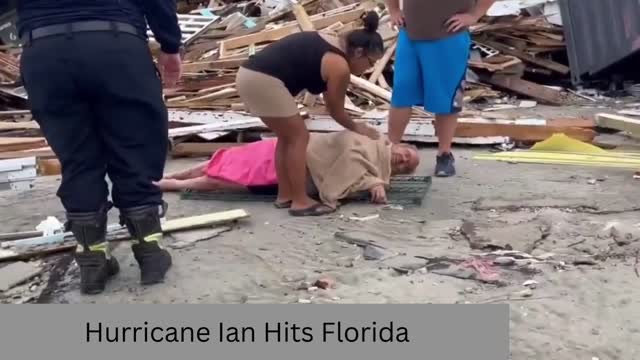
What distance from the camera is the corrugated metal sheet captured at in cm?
988

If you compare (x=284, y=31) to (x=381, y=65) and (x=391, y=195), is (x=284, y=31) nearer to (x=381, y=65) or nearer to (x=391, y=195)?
(x=381, y=65)

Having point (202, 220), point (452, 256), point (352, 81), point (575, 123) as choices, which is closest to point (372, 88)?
point (352, 81)

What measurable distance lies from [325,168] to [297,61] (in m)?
0.70

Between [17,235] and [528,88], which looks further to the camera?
[528,88]

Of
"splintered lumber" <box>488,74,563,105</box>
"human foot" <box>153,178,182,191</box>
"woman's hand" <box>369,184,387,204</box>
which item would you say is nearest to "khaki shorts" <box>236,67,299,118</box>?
"woman's hand" <box>369,184,387,204</box>

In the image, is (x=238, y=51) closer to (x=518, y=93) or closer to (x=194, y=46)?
(x=194, y=46)

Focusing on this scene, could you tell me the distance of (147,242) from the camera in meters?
4.24

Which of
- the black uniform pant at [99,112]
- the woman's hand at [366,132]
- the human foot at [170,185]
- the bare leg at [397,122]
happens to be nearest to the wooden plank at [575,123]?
the bare leg at [397,122]

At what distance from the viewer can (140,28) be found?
403 centimetres

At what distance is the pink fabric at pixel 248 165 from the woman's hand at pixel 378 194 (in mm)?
637

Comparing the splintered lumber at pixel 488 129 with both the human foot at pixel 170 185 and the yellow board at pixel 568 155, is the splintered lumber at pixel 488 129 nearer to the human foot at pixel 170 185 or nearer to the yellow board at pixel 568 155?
the yellow board at pixel 568 155

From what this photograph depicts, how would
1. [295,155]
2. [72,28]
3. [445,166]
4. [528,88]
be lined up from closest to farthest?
[72,28] < [295,155] < [445,166] < [528,88]

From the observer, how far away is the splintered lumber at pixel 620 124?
7363mm

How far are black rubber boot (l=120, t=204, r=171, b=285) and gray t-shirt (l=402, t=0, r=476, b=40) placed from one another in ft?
9.08
